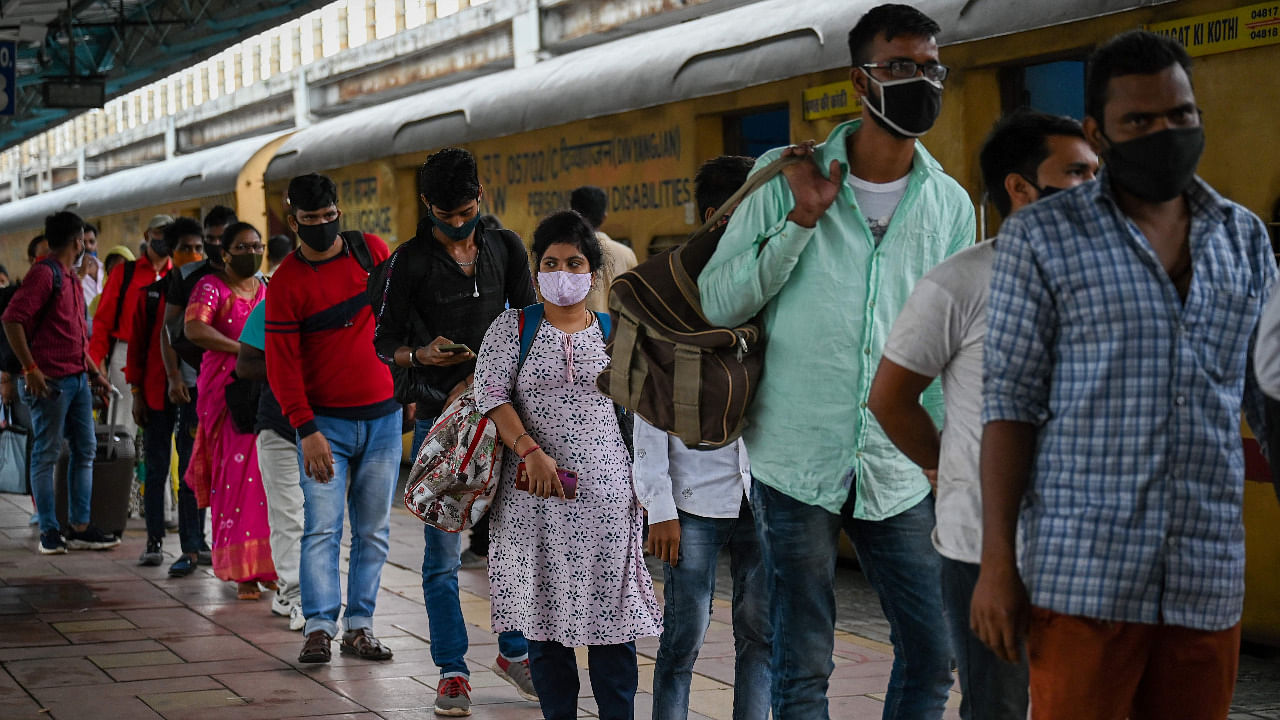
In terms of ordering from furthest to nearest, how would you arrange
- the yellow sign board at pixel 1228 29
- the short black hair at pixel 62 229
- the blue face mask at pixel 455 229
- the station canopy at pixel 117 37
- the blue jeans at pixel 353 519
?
the station canopy at pixel 117 37, the short black hair at pixel 62 229, the blue jeans at pixel 353 519, the yellow sign board at pixel 1228 29, the blue face mask at pixel 455 229

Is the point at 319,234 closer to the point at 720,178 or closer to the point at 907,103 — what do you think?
the point at 720,178

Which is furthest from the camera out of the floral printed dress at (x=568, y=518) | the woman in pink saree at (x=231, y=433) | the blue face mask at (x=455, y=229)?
the woman in pink saree at (x=231, y=433)

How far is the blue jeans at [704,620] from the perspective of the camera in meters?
4.08

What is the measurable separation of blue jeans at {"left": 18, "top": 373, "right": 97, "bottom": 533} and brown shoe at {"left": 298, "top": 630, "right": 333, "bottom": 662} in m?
3.81

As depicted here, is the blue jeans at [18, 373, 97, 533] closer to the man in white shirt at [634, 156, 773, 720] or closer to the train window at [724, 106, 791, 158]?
the train window at [724, 106, 791, 158]

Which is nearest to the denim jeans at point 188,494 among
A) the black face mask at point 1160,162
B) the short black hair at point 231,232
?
the short black hair at point 231,232

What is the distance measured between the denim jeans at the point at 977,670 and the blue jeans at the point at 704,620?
1.18 meters

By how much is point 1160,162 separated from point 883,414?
0.70m

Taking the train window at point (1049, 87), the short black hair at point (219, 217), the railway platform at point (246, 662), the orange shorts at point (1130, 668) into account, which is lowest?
the railway platform at point (246, 662)

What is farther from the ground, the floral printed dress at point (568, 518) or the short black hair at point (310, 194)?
the short black hair at point (310, 194)

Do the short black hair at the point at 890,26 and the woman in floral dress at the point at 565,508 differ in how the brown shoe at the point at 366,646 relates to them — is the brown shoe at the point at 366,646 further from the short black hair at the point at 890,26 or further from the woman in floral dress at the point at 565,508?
the short black hair at the point at 890,26

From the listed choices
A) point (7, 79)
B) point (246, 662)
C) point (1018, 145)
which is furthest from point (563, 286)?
point (7, 79)

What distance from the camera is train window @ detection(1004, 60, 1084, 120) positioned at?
21.9 ft

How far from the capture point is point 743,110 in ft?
27.3
